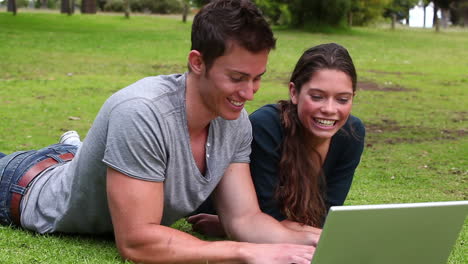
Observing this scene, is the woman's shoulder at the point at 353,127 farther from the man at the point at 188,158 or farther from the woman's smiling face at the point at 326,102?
the man at the point at 188,158

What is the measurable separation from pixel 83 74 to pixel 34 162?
943 cm

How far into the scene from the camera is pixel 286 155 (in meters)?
3.56

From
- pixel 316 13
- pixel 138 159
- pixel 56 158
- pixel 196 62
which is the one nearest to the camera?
pixel 138 159

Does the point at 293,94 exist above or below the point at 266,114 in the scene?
above

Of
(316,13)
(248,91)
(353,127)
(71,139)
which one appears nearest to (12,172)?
(71,139)

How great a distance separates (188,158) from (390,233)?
892mm

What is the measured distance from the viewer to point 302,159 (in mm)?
3576

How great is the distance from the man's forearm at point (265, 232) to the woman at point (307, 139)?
0.11 meters

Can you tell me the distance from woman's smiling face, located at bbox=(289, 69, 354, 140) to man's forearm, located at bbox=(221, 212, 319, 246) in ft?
1.58

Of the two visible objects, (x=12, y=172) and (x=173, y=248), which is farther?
(x=12, y=172)

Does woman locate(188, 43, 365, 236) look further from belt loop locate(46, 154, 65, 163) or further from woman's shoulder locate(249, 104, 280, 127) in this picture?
belt loop locate(46, 154, 65, 163)

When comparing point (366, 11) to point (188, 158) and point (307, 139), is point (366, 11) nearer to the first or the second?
point (307, 139)

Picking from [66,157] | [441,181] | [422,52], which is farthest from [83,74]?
[422,52]

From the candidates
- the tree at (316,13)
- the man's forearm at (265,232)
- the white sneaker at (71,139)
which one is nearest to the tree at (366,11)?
the tree at (316,13)
